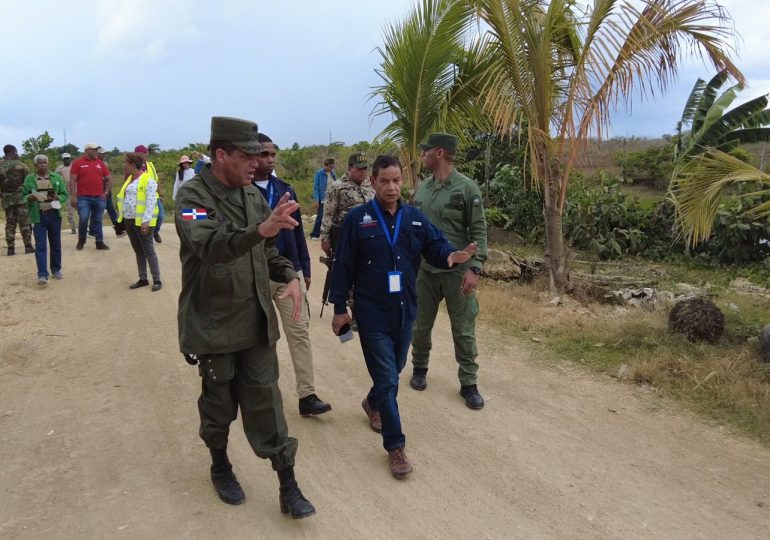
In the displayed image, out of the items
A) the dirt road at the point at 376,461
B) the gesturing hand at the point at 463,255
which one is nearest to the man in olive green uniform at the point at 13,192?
the dirt road at the point at 376,461

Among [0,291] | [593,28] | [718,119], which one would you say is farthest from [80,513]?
[718,119]

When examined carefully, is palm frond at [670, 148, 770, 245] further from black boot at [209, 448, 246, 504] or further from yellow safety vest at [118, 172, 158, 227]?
yellow safety vest at [118, 172, 158, 227]

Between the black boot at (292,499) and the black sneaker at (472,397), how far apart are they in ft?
6.09

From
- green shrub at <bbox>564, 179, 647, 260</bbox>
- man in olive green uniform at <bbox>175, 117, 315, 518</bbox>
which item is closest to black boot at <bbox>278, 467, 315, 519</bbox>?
man in olive green uniform at <bbox>175, 117, 315, 518</bbox>

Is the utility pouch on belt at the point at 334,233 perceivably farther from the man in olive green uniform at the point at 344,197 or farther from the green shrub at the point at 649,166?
the green shrub at the point at 649,166

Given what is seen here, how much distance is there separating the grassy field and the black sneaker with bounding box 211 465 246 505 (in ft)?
11.5

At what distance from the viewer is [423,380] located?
5.05 m

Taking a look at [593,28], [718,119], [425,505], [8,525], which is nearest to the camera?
[8,525]

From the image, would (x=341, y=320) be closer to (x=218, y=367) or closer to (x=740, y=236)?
(x=218, y=367)

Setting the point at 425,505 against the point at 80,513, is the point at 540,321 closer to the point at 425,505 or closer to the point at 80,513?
the point at 425,505

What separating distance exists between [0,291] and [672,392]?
324 inches

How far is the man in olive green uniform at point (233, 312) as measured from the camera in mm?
2928

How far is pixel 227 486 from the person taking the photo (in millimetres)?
3316

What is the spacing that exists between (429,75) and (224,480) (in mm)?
6192
